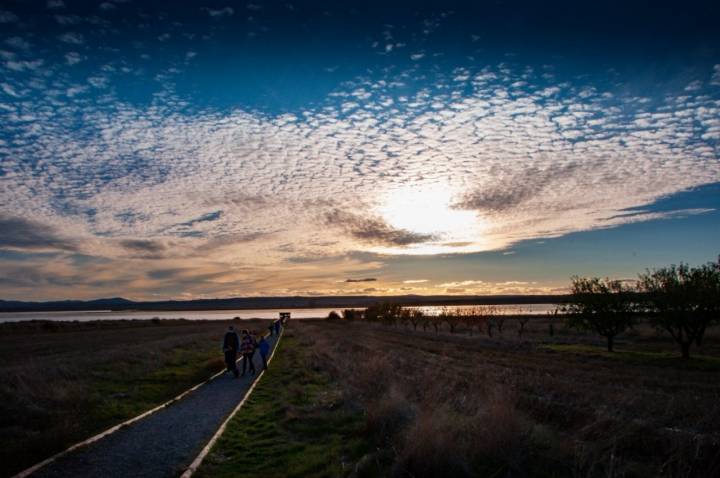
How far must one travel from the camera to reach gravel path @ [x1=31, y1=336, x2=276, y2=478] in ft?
29.2

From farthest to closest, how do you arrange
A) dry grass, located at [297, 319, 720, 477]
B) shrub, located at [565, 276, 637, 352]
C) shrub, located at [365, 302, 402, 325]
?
1. shrub, located at [365, 302, 402, 325]
2. shrub, located at [565, 276, 637, 352]
3. dry grass, located at [297, 319, 720, 477]

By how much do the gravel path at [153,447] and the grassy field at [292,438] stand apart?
53 centimetres

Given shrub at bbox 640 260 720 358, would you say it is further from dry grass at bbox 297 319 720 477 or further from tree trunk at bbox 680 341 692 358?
dry grass at bbox 297 319 720 477

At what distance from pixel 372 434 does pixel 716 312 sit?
116 ft

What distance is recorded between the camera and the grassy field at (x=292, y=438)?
9211mm

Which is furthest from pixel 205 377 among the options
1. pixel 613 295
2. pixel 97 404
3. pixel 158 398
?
pixel 613 295

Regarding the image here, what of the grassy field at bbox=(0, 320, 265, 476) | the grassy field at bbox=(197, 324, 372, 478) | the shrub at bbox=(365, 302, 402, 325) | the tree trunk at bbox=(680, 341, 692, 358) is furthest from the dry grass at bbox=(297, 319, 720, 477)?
the shrub at bbox=(365, 302, 402, 325)

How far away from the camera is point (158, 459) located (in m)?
9.60

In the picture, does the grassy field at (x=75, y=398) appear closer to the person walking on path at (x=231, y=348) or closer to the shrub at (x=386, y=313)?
the person walking on path at (x=231, y=348)

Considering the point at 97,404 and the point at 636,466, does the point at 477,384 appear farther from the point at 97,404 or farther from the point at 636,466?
the point at 97,404

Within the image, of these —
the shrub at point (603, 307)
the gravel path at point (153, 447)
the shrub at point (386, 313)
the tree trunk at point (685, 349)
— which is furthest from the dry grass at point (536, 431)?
the shrub at point (386, 313)

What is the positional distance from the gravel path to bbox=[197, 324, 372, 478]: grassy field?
0.53 metres

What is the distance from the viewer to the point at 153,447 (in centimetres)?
1048

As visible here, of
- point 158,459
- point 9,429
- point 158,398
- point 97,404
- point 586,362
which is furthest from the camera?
point 586,362
